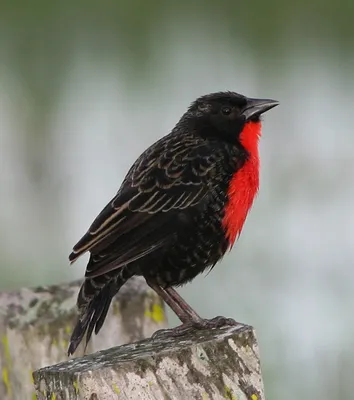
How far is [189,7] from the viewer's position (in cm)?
1313

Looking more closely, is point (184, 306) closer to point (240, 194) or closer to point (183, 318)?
point (183, 318)

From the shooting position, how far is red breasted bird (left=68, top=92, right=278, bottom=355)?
13.5 feet

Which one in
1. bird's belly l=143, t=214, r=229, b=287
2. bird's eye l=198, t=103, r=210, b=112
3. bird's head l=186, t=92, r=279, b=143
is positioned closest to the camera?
bird's belly l=143, t=214, r=229, b=287

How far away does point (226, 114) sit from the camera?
477 cm

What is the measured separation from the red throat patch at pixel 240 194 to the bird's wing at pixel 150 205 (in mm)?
97

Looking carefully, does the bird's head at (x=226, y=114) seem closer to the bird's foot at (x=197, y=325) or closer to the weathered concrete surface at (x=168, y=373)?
the bird's foot at (x=197, y=325)

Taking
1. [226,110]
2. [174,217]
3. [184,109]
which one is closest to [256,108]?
[226,110]

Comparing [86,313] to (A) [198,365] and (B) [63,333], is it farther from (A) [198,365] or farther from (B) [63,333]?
(A) [198,365]

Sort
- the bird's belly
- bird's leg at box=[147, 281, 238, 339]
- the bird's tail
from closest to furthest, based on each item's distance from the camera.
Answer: the bird's tail → bird's leg at box=[147, 281, 238, 339] → the bird's belly

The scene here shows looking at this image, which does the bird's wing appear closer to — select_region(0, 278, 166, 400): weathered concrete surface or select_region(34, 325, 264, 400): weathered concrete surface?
select_region(0, 278, 166, 400): weathered concrete surface

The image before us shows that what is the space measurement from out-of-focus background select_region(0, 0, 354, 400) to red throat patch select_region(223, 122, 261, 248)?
2.29 metres

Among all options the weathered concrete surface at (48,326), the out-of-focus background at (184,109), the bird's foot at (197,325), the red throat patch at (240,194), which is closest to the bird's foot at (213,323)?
the bird's foot at (197,325)

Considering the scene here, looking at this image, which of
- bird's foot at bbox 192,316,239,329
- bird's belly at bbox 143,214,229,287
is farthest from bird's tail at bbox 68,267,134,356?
bird's foot at bbox 192,316,239,329

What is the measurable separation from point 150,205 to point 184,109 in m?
5.80
